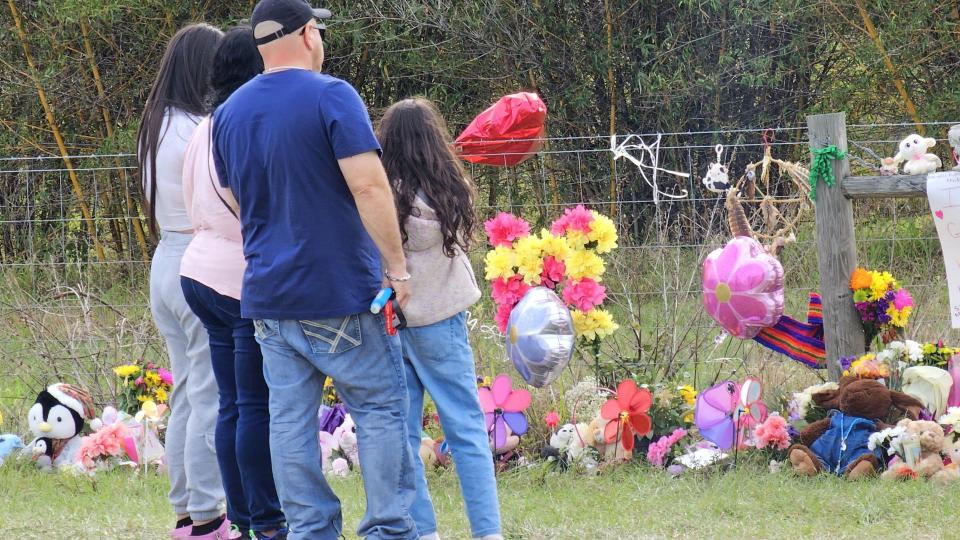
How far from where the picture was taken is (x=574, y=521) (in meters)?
3.69

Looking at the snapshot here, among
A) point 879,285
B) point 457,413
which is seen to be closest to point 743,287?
point 879,285

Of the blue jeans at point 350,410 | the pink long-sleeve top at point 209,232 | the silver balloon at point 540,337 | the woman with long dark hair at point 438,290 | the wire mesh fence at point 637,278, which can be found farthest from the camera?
the wire mesh fence at point 637,278

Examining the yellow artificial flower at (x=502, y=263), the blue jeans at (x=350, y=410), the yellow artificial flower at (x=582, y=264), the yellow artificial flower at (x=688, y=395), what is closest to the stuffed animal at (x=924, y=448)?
the yellow artificial flower at (x=688, y=395)

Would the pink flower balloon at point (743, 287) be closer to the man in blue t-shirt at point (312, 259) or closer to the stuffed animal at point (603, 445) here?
the stuffed animal at point (603, 445)

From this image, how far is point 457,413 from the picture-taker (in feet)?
10.4

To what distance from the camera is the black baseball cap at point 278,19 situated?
2697 millimetres

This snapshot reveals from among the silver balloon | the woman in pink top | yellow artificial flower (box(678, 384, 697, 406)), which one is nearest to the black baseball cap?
the woman in pink top

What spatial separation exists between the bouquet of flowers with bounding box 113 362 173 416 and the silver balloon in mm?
1651

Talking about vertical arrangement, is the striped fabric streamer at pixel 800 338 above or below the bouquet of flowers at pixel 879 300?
below

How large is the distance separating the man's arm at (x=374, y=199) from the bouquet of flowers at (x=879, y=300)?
221cm

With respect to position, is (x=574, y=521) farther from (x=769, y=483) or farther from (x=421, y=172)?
(x=421, y=172)

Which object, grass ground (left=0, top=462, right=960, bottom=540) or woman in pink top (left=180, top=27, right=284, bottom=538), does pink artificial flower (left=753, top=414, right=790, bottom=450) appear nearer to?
grass ground (left=0, top=462, right=960, bottom=540)

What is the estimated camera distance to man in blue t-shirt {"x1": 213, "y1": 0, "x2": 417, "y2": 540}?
264 cm

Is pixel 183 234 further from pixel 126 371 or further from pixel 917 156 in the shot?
pixel 917 156
